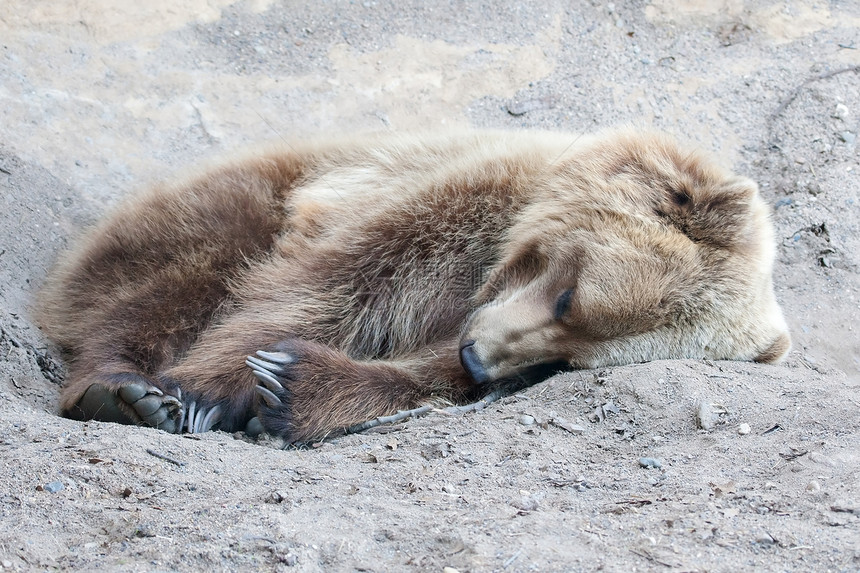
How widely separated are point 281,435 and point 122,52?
12.1 feet

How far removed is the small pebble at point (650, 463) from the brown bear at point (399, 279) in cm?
73

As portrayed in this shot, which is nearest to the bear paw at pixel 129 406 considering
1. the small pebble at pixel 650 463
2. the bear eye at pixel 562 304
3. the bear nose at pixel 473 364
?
the bear nose at pixel 473 364

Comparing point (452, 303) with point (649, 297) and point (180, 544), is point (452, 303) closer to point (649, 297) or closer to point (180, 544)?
point (649, 297)

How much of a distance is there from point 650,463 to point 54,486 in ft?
5.97

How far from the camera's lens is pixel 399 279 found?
3908 mm

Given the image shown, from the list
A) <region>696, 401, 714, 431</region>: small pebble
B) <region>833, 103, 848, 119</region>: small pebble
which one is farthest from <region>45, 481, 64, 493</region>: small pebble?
<region>833, 103, 848, 119</region>: small pebble

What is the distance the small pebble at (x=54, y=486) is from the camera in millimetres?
2293

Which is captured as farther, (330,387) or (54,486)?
(330,387)

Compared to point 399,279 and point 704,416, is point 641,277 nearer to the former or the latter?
point 704,416

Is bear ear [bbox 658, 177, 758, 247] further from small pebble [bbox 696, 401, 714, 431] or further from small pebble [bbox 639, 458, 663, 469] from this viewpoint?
small pebble [bbox 639, 458, 663, 469]

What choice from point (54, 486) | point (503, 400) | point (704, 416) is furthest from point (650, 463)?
point (54, 486)

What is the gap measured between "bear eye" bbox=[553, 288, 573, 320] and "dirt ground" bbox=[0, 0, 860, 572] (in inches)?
10.1

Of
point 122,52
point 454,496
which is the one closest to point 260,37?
point 122,52

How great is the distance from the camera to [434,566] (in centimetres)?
197
